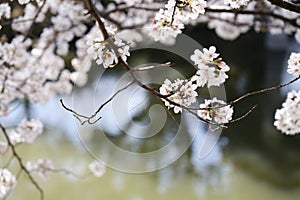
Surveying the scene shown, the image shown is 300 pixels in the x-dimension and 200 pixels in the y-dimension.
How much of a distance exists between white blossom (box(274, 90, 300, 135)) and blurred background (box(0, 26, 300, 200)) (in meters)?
0.61

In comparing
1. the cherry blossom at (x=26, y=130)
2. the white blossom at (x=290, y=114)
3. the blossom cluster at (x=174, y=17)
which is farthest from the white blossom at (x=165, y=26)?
the cherry blossom at (x=26, y=130)

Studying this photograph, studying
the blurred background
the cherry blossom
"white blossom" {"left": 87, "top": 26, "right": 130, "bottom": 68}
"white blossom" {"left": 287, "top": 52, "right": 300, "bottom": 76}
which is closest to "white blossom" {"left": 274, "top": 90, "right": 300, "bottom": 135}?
"white blossom" {"left": 287, "top": 52, "right": 300, "bottom": 76}

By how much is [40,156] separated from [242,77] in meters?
1.43

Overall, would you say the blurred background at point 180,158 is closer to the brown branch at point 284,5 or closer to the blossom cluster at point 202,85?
the blossom cluster at point 202,85

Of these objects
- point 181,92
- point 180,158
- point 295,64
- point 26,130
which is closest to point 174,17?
point 181,92

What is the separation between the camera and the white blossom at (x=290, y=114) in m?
1.08

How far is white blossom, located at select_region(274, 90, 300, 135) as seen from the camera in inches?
42.6

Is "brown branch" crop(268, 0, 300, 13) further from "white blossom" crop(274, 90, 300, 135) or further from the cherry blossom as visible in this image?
the cherry blossom

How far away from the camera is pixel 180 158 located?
2.28 metres

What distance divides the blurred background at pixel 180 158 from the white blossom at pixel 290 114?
24.1 inches

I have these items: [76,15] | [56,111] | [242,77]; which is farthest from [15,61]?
[242,77]

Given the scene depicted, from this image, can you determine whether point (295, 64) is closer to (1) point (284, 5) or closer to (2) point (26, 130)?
(1) point (284, 5)

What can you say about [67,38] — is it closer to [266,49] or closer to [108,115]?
[108,115]

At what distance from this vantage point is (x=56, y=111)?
8.79ft
